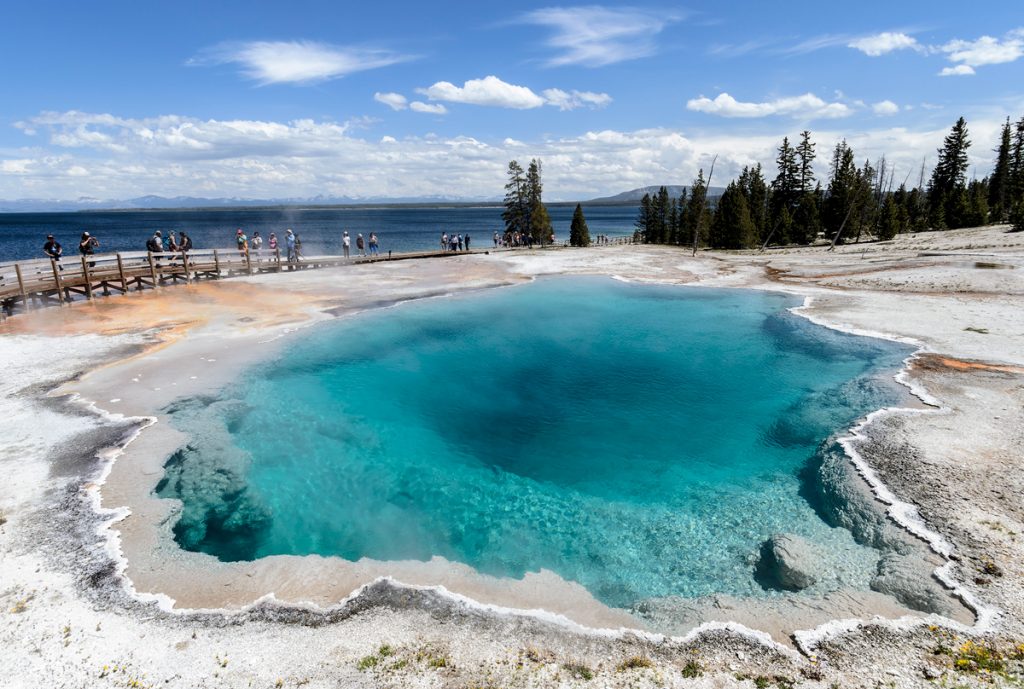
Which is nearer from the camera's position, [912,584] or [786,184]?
[912,584]

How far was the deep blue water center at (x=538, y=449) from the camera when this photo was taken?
994 centimetres

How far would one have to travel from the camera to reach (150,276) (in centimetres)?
3166

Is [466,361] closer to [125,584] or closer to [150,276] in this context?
[125,584]

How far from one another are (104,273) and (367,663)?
31200 mm

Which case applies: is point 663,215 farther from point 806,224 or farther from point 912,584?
point 912,584

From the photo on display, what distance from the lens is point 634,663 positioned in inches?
270

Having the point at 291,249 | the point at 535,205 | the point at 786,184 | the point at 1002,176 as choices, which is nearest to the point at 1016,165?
the point at 1002,176

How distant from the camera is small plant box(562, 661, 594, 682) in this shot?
6602 mm

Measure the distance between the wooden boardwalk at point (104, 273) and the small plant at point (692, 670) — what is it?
96.8 ft

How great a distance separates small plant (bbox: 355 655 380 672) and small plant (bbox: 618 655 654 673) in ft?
Answer: 10.1

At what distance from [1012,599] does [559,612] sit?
6.24 meters

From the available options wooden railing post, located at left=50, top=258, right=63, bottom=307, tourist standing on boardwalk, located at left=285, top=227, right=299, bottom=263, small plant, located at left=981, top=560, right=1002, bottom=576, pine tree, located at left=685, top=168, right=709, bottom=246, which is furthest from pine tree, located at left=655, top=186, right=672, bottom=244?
small plant, located at left=981, top=560, right=1002, bottom=576

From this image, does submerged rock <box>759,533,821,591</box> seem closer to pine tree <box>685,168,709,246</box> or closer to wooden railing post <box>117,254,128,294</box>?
wooden railing post <box>117,254,128,294</box>

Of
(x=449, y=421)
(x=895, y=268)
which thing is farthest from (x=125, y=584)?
(x=895, y=268)
